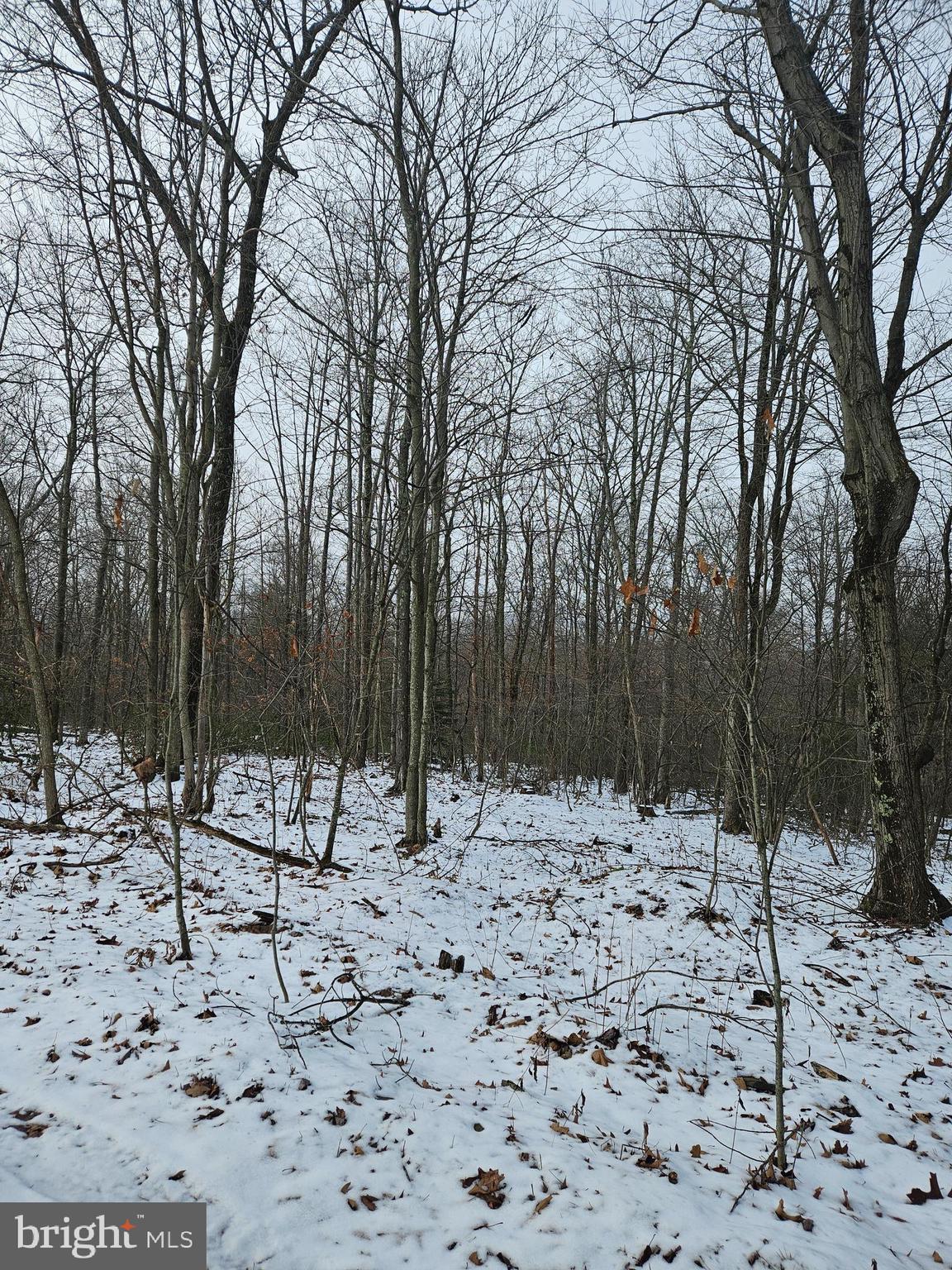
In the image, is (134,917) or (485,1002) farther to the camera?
(134,917)

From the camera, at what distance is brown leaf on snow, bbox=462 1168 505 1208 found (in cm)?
220

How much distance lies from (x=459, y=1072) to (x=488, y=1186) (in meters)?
0.79

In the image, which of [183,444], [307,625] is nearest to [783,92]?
[183,444]

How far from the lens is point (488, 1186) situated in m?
2.25

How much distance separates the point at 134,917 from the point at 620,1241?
3.62 m

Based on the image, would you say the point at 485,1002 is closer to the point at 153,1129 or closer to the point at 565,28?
the point at 153,1129

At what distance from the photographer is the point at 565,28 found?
5.43 meters

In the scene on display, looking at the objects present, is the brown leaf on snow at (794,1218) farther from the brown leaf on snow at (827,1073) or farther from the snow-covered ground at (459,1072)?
the brown leaf on snow at (827,1073)

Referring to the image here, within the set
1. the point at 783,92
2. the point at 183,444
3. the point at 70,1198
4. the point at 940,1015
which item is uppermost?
the point at 783,92

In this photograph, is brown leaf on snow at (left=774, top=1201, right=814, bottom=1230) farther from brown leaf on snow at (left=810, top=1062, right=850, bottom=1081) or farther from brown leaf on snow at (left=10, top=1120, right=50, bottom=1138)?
brown leaf on snow at (left=10, top=1120, right=50, bottom=1138)

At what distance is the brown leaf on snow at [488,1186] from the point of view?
2.20 m

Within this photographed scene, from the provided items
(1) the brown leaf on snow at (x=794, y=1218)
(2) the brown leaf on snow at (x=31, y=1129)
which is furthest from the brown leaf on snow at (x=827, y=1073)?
(2) the brown leaf on snow at (x=31, y=1129)

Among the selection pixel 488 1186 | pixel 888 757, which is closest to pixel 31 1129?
pixel 488 1186

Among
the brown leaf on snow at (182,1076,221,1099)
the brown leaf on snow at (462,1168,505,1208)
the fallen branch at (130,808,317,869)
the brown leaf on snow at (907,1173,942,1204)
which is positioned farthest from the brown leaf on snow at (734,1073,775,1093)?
the fallen branch at (130,808,317,869)
